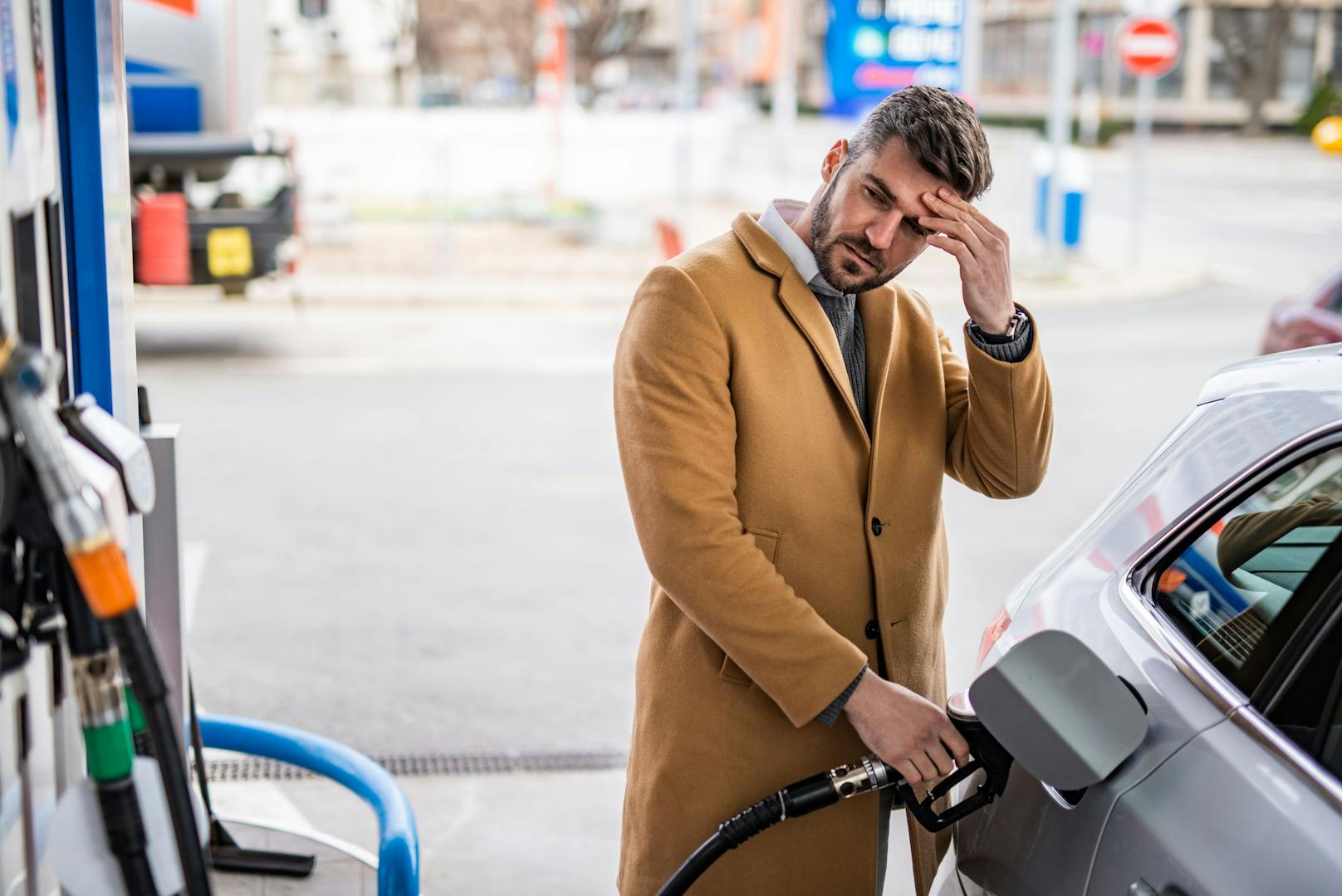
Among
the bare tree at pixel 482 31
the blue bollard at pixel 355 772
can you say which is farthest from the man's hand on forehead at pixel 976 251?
the bare tree at pixel 482 31

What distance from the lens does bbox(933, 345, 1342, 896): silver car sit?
1.73m

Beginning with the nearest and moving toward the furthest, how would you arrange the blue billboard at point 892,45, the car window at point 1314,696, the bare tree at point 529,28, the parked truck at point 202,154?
the car window at point 1314,696 → the parked truck at point 202,154 → the blue billboard at point 892,45 → the bare tree at point 529,28

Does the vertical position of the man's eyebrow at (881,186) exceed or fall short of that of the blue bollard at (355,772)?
it exceeds it

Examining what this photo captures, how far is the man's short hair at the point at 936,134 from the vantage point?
2.26 metres

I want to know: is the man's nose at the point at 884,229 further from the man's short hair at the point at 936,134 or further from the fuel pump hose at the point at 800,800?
the fuel pump hose at the point at 800,800

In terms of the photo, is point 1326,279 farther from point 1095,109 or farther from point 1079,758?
point 1095,109

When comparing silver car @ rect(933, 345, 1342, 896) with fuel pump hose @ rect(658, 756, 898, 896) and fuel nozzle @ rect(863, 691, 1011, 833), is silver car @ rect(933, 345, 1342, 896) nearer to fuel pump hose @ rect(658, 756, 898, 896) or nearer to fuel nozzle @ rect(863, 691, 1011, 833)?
fuel nozzle @ rect(863, 691, 1011, 833)

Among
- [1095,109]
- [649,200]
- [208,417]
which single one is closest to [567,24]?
[649,200]

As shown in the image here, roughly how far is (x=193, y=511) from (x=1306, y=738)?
247 inches

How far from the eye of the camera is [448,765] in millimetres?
4711

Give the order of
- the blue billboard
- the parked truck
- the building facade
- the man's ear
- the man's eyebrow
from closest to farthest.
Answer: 1. the man's eyebrow
2. the man's ear
3. the parked truck
4. the blue billboard
5. the building facade

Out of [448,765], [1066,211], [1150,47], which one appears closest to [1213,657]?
[448,765]

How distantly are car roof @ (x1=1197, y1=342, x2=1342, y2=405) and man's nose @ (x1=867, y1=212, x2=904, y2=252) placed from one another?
60 centimetres

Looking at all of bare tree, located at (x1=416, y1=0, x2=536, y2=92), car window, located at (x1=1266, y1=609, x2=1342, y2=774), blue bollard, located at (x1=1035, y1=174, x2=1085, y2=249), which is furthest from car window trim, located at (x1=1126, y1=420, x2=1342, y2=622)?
bare tree, located at (x1=416, y1=0, x2=536, y2=92)
